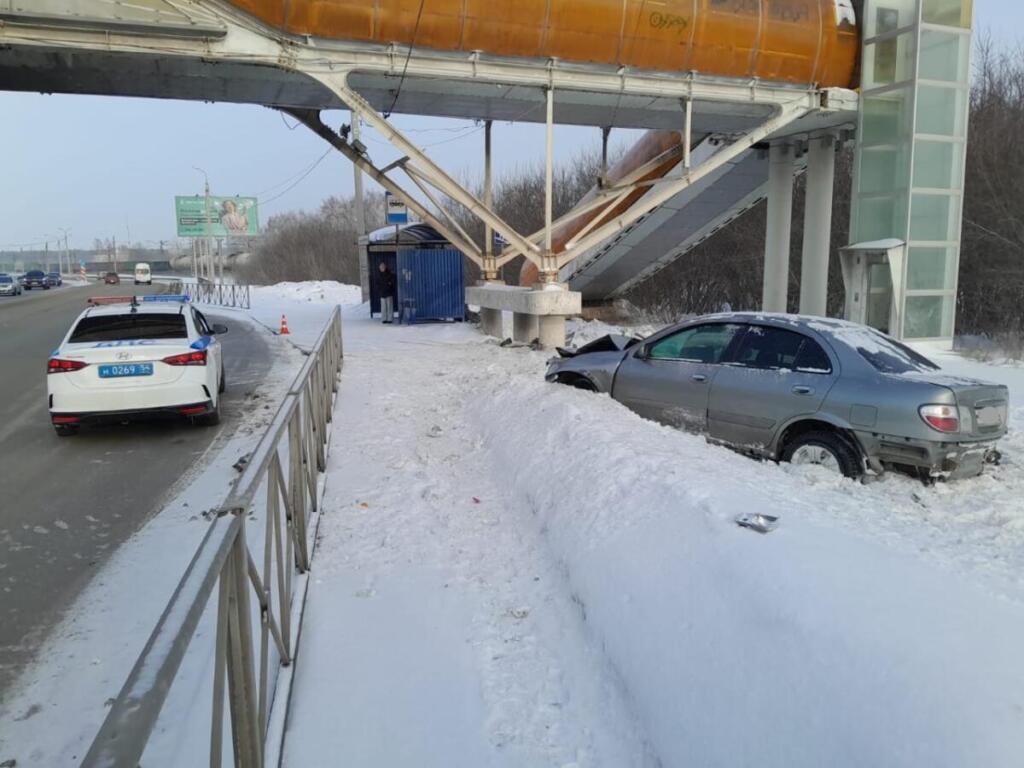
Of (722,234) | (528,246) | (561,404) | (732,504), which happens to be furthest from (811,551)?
(722,234)

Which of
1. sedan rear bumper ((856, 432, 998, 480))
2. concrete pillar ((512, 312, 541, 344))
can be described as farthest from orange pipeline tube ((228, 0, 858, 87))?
sedan rear bumper ((856, 432, 998, 480))

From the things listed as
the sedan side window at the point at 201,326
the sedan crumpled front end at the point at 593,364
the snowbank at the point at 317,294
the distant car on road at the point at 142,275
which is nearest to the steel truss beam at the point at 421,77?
the sedan side window at the point at 201,326

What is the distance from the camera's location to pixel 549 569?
4750 mm

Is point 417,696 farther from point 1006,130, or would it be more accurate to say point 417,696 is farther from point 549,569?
point 1006,130

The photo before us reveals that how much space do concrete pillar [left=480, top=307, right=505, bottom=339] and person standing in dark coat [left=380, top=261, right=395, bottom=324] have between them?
4421 mm

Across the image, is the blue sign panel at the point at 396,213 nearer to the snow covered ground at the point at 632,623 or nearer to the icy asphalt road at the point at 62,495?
the icy asphalt road at the point at 62,495

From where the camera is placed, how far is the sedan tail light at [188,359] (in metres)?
8.53

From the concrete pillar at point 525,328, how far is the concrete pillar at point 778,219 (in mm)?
6375

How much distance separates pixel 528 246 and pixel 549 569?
11293mm

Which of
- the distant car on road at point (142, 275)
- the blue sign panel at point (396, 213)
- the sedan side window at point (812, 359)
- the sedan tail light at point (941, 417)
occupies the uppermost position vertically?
the blue sign panel at point (396, 213)

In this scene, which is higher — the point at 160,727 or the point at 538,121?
the point at 538,121

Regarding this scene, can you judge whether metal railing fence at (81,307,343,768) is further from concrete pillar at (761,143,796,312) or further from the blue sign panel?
the blue sign panel

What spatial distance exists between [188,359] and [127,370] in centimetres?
64

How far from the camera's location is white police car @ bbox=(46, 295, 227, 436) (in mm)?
8234
